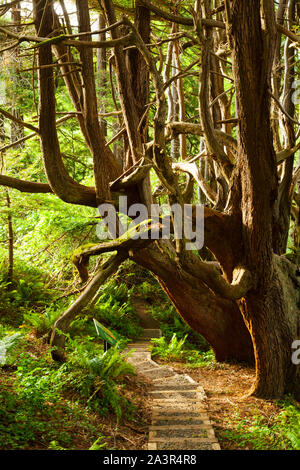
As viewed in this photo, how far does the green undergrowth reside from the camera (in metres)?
5.25

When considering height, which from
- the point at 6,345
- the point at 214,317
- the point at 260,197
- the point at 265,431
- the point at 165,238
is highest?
the point at 260,197

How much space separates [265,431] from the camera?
5.56 meters

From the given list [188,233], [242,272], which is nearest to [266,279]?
[242,272]

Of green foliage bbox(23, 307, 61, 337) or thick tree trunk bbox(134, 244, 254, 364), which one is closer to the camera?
thick tree trunk bbox(134, 244, 254, 364)

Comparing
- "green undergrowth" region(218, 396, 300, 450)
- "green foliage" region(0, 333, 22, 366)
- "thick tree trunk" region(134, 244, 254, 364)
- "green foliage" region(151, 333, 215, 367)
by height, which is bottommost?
"green foliage" region(151, 333, 215, 367)

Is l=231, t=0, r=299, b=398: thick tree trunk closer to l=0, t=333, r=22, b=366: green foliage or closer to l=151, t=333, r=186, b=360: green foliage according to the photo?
l=151, t=333, r=186, b=360: green foliage

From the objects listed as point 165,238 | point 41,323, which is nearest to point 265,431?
point 165,238

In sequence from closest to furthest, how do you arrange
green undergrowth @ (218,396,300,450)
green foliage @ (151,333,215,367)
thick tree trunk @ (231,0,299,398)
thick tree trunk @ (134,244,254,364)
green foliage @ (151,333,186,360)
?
green undergrowth @ (218,396,300,450)
thick tree trunk @ (231,0,299,398)
thick tree trunk @ (134,244,254,364)
green foliage @ (151,333,215,367)
green foliage @ (151,333,186,360)

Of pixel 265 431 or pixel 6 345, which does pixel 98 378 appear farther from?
pixel 265 431

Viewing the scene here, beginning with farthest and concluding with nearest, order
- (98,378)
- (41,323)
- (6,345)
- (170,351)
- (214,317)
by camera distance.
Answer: (170,351), (214,317), (41,323), (98,378), (6,345)

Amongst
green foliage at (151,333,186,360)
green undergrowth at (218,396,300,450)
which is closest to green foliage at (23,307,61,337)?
green foliage at (151,333,186,360)

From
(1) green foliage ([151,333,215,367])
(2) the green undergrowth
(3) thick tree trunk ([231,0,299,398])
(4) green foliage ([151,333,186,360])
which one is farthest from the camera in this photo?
(4) green foliage ([151,333,186,360])
